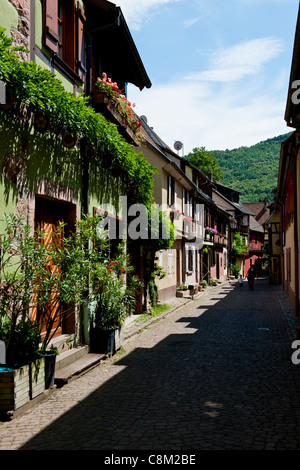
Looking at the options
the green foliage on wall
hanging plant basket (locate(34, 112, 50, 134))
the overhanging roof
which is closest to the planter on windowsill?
the green foliage on wall

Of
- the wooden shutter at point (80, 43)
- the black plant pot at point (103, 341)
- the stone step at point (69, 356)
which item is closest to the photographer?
the stone step at point (69, 356)

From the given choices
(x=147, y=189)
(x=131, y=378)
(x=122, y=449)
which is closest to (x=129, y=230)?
(x=147, y=189)

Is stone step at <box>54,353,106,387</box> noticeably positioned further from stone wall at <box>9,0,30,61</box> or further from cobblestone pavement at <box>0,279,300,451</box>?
stone wall at <box>9,0,30,61</box>

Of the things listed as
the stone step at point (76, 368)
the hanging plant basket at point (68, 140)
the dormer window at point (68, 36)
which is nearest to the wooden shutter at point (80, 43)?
the dormer window at point (68, 36)

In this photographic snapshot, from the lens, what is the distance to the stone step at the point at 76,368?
6.86 m

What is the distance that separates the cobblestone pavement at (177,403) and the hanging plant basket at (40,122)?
Answer: 393cm

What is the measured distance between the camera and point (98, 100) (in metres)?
9.77

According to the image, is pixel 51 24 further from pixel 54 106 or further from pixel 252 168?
pixel 252 168

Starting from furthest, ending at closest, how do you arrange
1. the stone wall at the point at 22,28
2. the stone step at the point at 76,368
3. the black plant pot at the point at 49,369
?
the stone step at the point at 76,368
the stone wall at the point at 22,28
the black plant pot at the point at 49,369

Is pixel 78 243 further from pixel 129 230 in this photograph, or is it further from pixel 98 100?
pixel 129 230

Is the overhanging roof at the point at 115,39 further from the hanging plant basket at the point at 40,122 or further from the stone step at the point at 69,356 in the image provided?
the stone step at the point at 69,356

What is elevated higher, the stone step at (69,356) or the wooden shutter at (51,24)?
the wooden shutter at (51,24)

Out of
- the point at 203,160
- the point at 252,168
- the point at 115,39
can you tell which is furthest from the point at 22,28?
the point at 252,168

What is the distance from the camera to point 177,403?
239 inches
